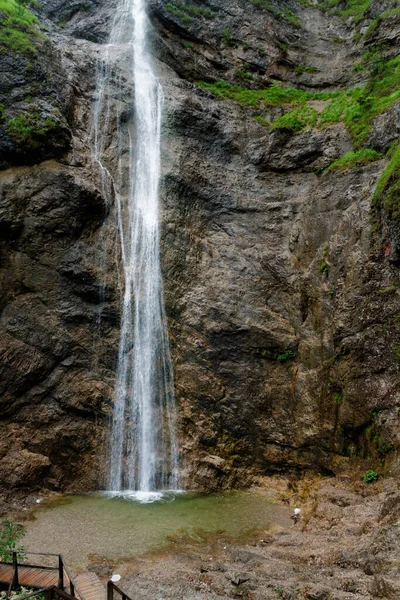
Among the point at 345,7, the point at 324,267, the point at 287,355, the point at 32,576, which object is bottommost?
the point at 32,576

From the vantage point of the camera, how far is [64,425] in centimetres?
1616

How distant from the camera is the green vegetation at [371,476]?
13508mm

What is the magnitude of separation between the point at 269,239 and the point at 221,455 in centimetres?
921

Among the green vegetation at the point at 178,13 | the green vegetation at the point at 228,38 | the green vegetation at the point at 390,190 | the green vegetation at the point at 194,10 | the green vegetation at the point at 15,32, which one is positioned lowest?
the green vegetation at the point at 390,190

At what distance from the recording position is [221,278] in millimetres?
19281

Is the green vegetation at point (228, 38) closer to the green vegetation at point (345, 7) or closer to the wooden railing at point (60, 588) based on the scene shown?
the green vegetation at point (345, 7)

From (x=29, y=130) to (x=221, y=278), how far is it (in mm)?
9501

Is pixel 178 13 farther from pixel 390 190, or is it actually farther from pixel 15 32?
pixel 390 190

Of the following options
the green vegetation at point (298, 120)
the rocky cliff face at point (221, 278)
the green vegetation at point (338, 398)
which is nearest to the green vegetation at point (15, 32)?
the rocky cliff face at point (221, 278)

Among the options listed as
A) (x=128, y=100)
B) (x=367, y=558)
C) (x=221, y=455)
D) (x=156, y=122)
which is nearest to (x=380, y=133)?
(x=156, y=122)

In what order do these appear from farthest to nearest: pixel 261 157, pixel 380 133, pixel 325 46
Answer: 1. pixel 325 46
2. pixel 261 157
3. pixel 380 133

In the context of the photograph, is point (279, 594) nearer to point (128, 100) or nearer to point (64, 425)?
point (64, 425)

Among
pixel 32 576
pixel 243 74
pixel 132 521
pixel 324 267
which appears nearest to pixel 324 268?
pixel 324 267

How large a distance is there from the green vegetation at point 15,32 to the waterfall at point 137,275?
3584 millimetres
